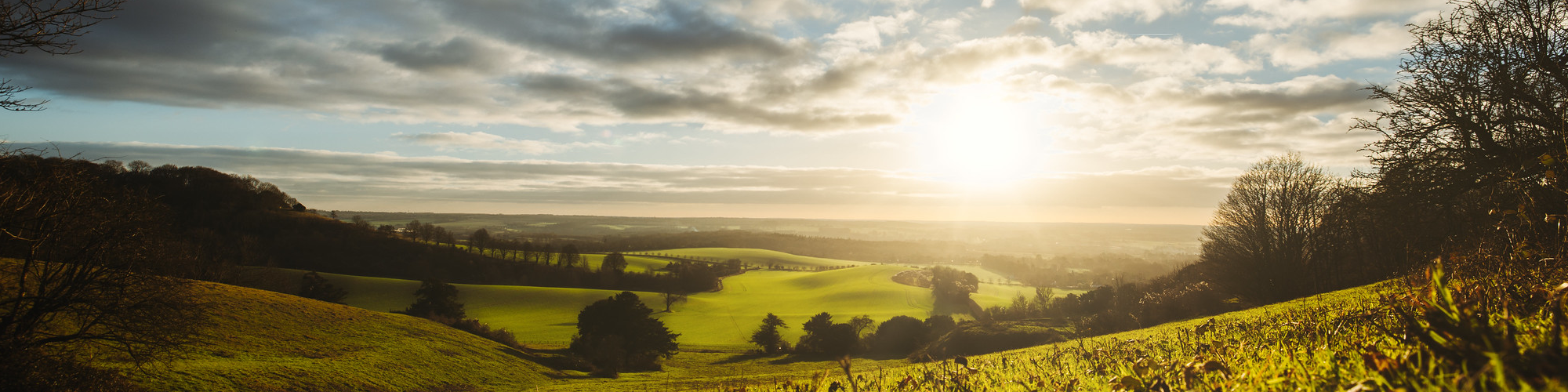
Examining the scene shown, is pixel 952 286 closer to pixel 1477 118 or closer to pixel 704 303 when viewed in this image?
pixel 704 303

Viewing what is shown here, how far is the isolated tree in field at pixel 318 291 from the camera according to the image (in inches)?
2060

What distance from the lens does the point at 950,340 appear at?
32688 millimetres

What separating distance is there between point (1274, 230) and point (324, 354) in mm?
50143

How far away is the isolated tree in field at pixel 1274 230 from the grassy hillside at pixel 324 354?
39.7 meters

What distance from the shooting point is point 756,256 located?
143 m

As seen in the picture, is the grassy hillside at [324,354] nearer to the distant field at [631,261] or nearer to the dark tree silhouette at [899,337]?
the dark tree silhouette at [899,337]

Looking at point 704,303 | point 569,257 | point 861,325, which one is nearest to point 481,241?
point 569,257

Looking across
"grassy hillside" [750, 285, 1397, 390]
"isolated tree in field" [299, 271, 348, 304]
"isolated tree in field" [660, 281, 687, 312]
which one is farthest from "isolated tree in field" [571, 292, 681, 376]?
"grassy hillside" [750, 285, 1397, 390]

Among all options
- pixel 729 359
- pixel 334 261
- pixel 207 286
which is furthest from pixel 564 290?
pixel 207 286

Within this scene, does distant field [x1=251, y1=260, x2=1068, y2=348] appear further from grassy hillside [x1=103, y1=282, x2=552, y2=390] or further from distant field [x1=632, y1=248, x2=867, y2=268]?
distant field [x1=632, y1=248, x2=867, y2=268]

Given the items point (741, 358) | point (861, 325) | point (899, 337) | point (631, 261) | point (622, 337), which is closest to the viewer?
point (622, 337)

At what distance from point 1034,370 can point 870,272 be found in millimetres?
100610

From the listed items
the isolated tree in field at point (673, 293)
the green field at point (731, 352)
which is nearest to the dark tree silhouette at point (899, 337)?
the green field at point (731, 352)

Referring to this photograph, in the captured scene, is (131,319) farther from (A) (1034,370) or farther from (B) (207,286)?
(A) (1034,370)
